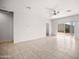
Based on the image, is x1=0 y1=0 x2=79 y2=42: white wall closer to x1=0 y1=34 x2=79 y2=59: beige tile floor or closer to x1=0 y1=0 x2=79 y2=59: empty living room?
x1=0 y1=0 x2=79 y2=59: empty living room

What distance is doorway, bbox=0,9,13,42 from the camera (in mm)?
A: 6018

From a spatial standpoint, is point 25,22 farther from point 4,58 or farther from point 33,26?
point 4,58

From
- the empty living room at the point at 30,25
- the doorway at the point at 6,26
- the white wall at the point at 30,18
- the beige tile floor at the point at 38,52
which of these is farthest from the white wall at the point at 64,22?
the doorway at the point at 6,26

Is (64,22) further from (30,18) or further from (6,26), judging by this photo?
(6,26)

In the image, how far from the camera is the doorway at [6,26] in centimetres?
602

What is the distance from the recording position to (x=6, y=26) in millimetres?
6289

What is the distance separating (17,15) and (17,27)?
994 millimetres

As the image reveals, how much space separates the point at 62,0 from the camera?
4.14 m

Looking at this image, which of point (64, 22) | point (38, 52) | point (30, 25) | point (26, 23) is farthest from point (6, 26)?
point (64, 22)

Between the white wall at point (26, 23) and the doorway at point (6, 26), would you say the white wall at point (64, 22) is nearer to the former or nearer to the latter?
the white wall at point (26, 23)

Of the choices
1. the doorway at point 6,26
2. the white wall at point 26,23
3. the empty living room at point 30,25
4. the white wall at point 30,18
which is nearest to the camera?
the empty living room at point 30,25

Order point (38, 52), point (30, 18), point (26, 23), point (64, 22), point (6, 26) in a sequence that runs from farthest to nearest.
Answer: point (64, 22)
point (30, 18)
point (26, 23)
point (6, 26)
point (38, 52)

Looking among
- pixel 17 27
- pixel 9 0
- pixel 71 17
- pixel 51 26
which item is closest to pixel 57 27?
pixel 51 26

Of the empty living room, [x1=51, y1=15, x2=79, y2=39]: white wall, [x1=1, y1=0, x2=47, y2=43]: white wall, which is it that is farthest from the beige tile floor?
[x1=51, y1=15, x2=79, y2=39]: white wall
